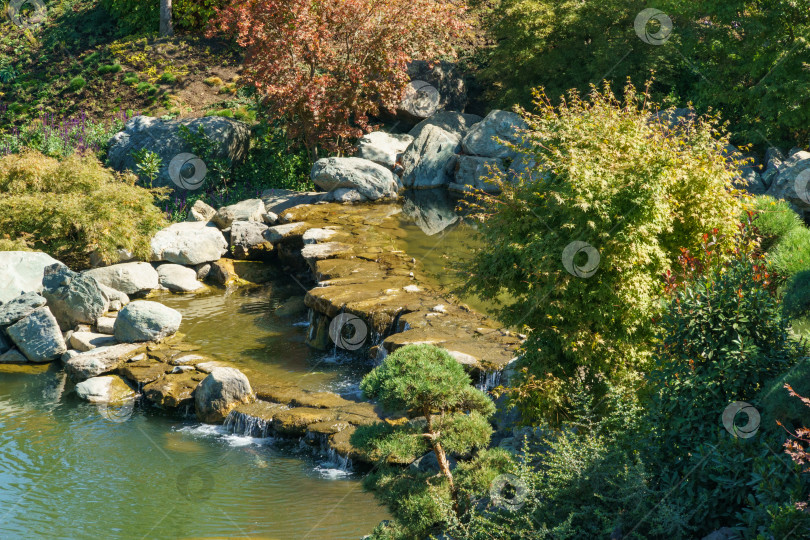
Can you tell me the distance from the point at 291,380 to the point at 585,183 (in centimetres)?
515

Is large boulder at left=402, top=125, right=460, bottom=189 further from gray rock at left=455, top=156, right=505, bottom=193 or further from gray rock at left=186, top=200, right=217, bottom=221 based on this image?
gray rock at left=186, top=200, right=217, bottom=221

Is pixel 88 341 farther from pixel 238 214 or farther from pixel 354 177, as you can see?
pixel 354 177

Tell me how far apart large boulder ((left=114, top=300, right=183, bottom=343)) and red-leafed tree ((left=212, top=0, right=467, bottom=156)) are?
7498mm

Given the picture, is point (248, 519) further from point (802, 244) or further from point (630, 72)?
point (630, 72)

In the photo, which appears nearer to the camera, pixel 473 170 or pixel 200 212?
pixel 200 212

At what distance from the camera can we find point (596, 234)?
602 centimetres

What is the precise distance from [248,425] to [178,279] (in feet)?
18.5

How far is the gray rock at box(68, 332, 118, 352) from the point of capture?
1044 centimetres

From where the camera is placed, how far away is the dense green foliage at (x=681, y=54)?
13945mm

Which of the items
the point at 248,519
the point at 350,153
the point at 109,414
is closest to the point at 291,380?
the point at 109,414

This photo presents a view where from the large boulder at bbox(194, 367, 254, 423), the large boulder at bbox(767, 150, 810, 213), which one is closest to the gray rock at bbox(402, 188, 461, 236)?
the large boulder at bbox(767, 150, 810, 213)

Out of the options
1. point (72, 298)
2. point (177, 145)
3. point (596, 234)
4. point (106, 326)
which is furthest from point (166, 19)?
point (596, 234)

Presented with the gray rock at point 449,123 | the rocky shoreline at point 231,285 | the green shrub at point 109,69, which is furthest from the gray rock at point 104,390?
the green shrub at point 109,69

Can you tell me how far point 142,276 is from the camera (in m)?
12.6
